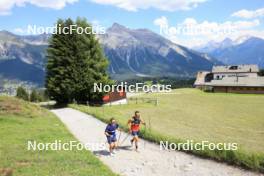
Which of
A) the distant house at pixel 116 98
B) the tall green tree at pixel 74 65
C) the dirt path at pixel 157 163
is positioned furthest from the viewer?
the distant house at pixel 116 98

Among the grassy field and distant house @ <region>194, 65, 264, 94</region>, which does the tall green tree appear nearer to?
the grassy field

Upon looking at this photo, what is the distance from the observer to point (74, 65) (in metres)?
59.4

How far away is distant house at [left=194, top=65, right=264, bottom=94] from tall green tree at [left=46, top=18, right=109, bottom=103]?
1851 inches

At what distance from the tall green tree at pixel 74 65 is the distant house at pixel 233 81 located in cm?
4701

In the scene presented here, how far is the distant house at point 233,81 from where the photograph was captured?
92.0 meters

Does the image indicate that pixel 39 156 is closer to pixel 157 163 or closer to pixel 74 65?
pixel 157 163

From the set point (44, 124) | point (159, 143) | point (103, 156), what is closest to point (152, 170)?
point (103, 156)

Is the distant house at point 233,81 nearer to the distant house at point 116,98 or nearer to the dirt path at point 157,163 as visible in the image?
the distant house at point 116,98

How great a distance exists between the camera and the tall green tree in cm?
5864

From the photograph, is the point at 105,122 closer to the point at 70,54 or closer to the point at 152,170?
the point at 152,170

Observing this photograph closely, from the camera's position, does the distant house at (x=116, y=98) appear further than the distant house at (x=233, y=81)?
No

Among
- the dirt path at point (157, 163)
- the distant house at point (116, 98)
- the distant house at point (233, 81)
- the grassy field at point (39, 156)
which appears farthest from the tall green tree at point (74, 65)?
the distant house at point (233, 81)

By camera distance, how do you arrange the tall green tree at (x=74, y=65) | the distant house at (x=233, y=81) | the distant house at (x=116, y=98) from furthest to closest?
the distant house at (x=233, y=81)
the distant house at (x=116, y=98)
the tall green tree at (x=74, y=65)

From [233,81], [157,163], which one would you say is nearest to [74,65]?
[157,163]
